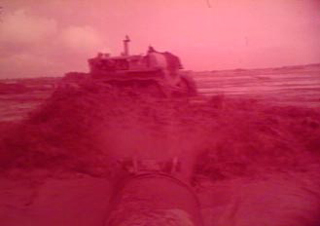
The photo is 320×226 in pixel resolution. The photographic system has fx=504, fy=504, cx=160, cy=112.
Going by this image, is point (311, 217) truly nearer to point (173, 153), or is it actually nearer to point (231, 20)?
point (173, 153)

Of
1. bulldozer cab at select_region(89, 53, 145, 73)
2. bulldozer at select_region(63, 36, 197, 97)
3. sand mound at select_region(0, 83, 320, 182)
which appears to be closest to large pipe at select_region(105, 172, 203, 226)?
sand mound at select_region(0, 83, 320, 182)

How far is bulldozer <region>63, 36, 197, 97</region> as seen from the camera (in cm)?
314

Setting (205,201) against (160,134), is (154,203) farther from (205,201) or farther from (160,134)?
(160,134)

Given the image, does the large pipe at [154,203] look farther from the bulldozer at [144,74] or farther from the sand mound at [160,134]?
the bulldozer at [144,74]

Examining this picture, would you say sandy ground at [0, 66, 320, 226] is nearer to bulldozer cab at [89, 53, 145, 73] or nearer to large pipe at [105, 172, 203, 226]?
large pipe at [105, 172, 203, 226]

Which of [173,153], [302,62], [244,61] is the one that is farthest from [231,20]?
[173,153]

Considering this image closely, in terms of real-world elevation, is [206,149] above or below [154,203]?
above

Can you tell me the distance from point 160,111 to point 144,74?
0.26 m

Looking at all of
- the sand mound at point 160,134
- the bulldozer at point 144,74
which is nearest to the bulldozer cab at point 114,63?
the bulldozer at point 144,74

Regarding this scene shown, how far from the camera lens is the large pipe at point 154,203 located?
9.43ft

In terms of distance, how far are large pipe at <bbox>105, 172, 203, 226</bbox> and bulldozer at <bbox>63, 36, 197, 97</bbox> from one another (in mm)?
547

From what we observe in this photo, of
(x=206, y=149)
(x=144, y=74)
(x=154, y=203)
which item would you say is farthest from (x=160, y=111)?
(x=154, y=203)

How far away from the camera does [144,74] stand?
319 centimetres

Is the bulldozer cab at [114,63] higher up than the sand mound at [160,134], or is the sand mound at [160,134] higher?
the bulldozer cab at [114,63]
